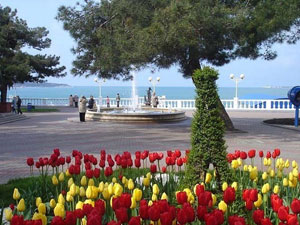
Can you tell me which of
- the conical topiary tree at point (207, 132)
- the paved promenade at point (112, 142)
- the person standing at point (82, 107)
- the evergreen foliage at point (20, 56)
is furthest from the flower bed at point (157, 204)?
the evergreen foliage at point (20, 56)

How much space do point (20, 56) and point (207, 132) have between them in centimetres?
3131

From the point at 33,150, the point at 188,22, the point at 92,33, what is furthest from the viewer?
the point at 92,33

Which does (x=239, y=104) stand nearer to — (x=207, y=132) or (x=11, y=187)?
(x=11, y=187)

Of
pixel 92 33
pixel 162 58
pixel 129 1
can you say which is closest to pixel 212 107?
pixel 162 58

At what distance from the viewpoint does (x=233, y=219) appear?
9.12ft

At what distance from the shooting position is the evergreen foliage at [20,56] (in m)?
29.7

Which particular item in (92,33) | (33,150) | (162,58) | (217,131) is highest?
(92,33)

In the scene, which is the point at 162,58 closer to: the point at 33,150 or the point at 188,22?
the point at 188,22

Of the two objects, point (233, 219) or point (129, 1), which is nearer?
point (233, 219)

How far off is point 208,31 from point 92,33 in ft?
23.9

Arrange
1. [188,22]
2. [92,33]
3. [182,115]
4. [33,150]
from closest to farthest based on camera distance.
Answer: [33,150] < [188,22] < [92,33] < [182,115]

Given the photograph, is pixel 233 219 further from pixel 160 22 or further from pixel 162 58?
pixel 162 58

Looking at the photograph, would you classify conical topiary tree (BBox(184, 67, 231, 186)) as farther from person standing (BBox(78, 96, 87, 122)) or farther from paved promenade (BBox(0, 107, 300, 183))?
person standing (BBox(78, 96, 87, 122))

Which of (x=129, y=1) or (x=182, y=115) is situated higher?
(x=129, y=1)
